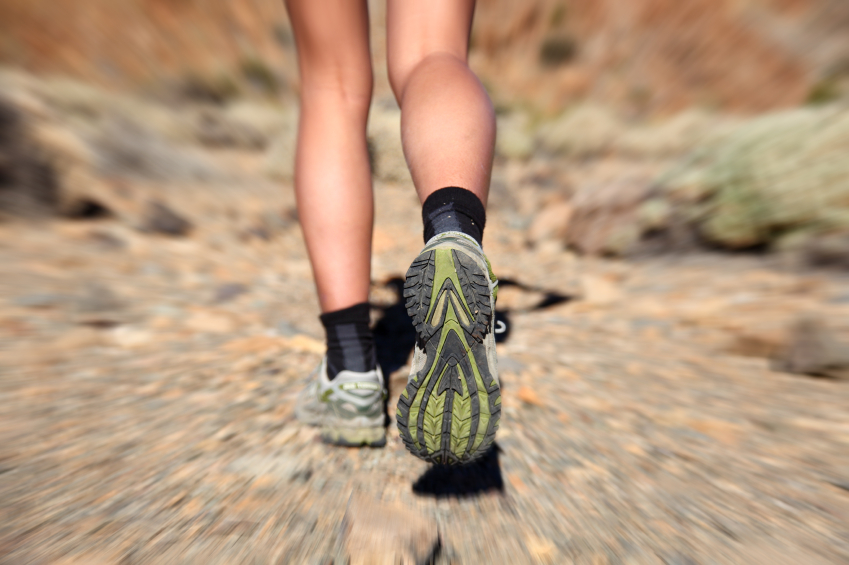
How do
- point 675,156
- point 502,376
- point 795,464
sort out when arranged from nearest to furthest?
point 795,464 < point 502,376 < point 675,156

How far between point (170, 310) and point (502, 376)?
51.3 inches

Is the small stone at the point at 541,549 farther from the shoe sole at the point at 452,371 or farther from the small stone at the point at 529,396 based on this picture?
the small stone at the point at 529,396

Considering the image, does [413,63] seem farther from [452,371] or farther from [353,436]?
[353,436]

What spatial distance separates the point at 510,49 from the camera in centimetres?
684

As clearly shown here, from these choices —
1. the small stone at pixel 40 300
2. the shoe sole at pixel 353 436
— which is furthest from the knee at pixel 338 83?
the small stone at pixel 40 300

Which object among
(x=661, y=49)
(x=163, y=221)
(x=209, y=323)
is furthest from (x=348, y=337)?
(x=661, y=49)

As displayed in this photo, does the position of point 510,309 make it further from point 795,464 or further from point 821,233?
point 821,233

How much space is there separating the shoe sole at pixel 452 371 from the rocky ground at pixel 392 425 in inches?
6.8

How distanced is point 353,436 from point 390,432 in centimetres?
14

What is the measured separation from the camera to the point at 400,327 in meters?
1.90

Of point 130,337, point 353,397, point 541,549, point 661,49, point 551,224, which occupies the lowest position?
point 541,549

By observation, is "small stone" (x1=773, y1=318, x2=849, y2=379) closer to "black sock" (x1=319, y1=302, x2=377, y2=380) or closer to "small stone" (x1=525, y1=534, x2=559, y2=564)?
"small stone" (x1=525, y1=534, x2=559, y2=564)

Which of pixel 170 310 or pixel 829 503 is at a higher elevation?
pixel 170 310

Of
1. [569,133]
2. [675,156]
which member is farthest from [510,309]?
[569,133]
